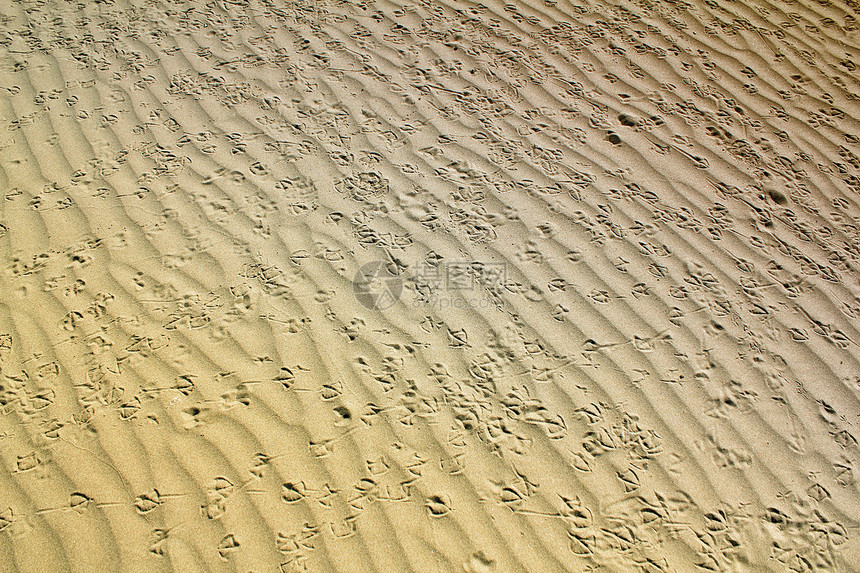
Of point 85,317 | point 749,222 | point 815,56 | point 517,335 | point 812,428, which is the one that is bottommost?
point 85,317

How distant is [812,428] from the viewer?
7.97 feet

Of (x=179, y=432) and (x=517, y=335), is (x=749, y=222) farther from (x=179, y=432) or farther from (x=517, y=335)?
(x=179, y=432)

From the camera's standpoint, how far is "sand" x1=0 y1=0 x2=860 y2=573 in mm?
2107

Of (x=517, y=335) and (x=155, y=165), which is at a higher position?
(x=517, y=335)

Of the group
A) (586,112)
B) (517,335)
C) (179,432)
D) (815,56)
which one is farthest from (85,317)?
(815,56)

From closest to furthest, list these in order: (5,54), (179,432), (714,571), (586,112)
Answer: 1. (714,571)
2. (179,432)
3. (586,112)
4. (5,54)

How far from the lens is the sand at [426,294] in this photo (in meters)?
2.11

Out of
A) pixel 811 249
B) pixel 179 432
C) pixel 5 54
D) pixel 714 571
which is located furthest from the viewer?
pixel 5 54

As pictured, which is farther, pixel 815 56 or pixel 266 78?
pixel 815 56

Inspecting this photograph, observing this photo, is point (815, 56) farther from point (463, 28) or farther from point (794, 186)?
point (463, 28)

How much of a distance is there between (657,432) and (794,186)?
198 centimetres

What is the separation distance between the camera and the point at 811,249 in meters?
3.12

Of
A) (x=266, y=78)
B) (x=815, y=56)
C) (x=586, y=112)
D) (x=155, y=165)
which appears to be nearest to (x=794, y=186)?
(x=586, y=112)

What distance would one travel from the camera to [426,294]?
2838 millimetres
